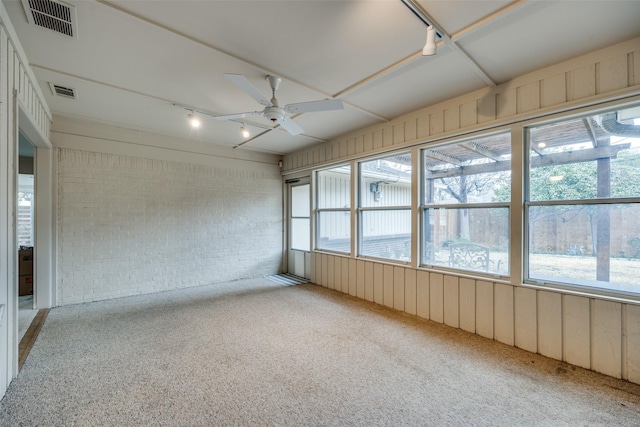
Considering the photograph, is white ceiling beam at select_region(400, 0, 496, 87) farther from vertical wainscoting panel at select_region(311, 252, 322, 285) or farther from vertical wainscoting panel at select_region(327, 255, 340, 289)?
vertical wainscoting panel at select_region(311, 252, 322, 285)

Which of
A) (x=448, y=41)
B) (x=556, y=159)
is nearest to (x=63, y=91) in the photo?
(x=448, y=41)

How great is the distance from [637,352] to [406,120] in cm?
319

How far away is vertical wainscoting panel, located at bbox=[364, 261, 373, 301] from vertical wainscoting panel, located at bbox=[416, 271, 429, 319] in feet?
2.65

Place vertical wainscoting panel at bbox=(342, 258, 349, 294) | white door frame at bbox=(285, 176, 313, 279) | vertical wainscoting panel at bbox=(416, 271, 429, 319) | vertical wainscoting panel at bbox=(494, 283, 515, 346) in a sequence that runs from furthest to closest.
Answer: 1. white door frame at bbox=(285, 176, 313, 279)
2. vertical wainscoting panel at bbox=(342, 258, 349, 294)
3. vertical wainscoting panel at bbox=(416, 271, 429, 319)
4. vertical wainscoting panel at bbox=(494, 283, 515, 346)

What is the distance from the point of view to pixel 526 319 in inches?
107

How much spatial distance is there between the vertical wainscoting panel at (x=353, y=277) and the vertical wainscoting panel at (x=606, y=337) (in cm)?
282

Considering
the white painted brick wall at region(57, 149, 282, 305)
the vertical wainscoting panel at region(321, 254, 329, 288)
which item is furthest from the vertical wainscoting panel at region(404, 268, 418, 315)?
the white painted brick wall at region(57, 149, 282, 305)

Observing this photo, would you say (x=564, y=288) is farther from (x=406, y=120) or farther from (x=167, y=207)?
(x=167, y=207)

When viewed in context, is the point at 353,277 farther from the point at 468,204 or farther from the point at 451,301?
the point at 468,204

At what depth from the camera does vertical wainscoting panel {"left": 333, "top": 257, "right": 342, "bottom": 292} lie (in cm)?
482

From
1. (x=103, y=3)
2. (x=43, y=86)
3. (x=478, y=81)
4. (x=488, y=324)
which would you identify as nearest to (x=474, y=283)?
(x=488, y=324)

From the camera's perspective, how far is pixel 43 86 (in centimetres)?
297

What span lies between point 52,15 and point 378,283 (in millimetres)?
4388

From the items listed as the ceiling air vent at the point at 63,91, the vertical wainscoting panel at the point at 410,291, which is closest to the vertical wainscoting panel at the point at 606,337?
the vertical wainscoting panel at the point at 410,291
